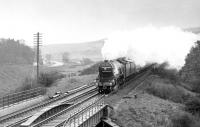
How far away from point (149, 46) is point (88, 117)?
1390 inches

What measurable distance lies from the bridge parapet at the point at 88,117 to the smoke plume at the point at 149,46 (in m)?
25.4

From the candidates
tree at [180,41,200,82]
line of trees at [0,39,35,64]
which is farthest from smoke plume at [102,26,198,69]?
line of trees at [0,39,35,64]

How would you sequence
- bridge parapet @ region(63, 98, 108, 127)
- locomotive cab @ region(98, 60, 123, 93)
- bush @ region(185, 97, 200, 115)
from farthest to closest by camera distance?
bush @ region(185, 97, 200, 115), locomotive cab @ region(98, 60, 123, 93), bridge parapet @ region(63, 98, 108, 127)

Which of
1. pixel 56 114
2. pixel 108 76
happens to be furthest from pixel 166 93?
pixel 56 114

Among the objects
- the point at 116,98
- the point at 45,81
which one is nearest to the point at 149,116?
the point at 116,98

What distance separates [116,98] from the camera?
117ft

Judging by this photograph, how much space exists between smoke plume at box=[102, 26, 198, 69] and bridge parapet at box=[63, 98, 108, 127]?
25351mm

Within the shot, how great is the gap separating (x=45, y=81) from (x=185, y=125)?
24.3 metres

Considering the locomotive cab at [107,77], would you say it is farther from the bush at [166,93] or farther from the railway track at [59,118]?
the bush at [166,93]

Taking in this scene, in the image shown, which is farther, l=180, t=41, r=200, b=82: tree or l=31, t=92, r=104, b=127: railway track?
l=180, t=41, r=200, b=82: tree

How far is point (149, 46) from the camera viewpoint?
189ft

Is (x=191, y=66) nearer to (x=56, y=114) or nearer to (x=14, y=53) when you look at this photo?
(x=56, y=114)

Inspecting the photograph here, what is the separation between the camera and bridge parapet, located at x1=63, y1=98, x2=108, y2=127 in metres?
22.9

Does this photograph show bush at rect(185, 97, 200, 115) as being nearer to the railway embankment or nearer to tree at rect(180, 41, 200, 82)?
the railway embankment
